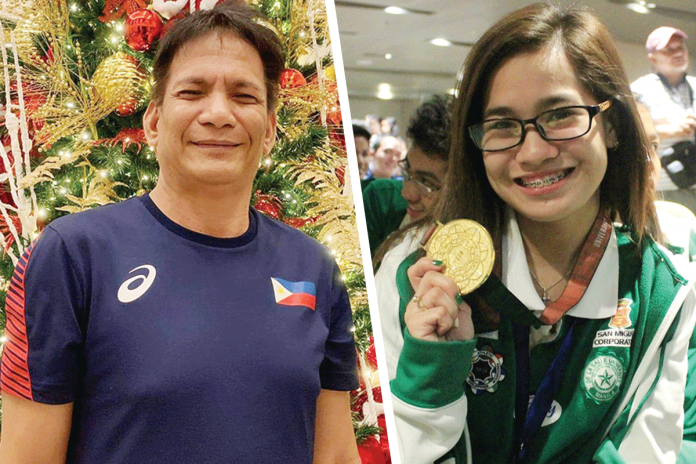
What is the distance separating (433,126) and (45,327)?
890mm

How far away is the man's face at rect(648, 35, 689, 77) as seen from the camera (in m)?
1.24

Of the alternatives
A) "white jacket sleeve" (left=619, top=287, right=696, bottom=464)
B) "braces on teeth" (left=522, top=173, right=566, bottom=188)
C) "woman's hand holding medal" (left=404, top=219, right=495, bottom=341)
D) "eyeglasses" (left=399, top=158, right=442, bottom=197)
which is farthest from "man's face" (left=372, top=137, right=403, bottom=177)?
"white jacket sleeve" (left=619, top=287, right=696, bottom=464)

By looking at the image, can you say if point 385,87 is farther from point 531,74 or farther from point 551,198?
point 551,198

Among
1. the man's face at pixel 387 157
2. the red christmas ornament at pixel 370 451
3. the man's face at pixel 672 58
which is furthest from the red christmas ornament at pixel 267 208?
the man's face at pixel 672 58

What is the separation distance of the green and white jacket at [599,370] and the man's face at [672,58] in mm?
347

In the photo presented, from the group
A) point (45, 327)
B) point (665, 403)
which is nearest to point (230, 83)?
point (45, 327)

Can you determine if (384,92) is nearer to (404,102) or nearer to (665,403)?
(404,102)

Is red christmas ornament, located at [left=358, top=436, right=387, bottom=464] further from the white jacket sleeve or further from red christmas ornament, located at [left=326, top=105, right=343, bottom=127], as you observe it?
red christmas ornament, located at [left=326, top=105, right=343, bottom=127]

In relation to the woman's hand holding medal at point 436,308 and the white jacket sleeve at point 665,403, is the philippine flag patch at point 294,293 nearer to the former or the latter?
the woman's hand holding medal at point 436,308

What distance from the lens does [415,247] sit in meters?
1.40

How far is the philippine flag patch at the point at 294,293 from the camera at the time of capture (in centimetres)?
131

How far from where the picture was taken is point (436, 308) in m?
1.34

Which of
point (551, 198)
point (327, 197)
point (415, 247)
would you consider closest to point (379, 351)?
point (415, 247)

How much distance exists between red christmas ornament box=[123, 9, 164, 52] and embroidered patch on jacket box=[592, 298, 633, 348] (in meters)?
1.26
